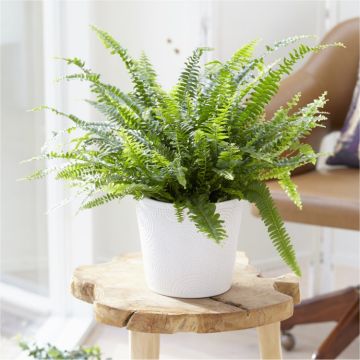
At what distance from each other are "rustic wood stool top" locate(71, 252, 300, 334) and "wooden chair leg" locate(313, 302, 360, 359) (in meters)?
0.76

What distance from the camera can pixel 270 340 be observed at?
1470 mm

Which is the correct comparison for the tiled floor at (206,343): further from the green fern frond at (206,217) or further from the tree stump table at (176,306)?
the green fern frond at (206,217)

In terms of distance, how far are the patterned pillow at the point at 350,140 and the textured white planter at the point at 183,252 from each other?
1070mm

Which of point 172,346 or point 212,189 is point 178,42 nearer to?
point 172,346

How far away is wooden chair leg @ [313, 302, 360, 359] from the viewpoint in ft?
7.06

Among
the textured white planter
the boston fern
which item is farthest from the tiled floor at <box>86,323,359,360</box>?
the boston fern

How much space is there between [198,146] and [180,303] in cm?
28

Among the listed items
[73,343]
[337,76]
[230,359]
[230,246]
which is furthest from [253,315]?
[337,76]

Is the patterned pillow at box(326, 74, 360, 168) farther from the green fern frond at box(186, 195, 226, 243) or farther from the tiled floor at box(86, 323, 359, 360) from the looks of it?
the green fern frond at box(186, 195, 226, 243)

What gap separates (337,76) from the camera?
95.4 inches

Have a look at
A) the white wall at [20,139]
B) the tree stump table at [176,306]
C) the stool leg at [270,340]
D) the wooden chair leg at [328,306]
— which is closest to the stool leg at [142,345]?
the tree stump table at [176,306]

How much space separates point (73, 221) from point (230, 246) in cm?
111

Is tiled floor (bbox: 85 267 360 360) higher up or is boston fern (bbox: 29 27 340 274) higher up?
boston fern (bbox: 29 27 340 274)

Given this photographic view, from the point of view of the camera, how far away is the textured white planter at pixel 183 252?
131cm
